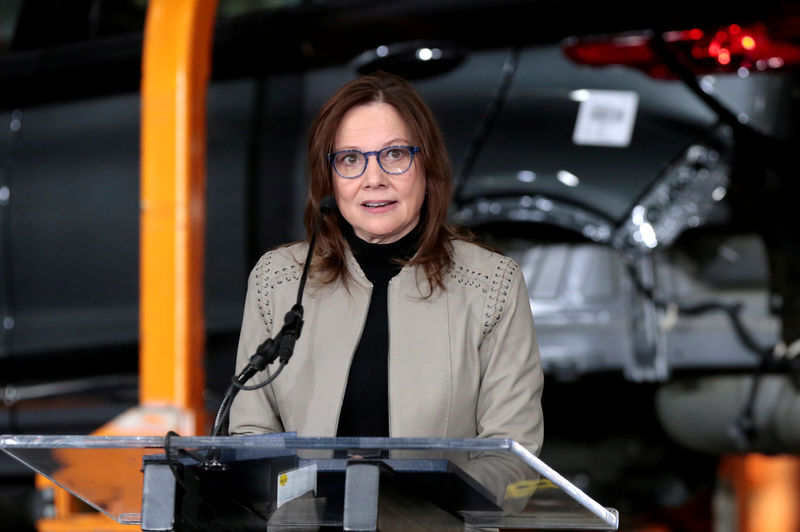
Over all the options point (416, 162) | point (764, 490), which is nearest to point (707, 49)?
point (764, 490)

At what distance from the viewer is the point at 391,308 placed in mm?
1345

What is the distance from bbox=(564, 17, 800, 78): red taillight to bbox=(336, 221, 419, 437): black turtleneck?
1.18 m

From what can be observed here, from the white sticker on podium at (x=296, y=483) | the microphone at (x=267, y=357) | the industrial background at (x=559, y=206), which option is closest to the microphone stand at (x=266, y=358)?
the microphone at (x=267, y=357)

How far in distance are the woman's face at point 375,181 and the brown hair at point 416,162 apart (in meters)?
0.01

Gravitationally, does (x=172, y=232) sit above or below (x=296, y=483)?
above

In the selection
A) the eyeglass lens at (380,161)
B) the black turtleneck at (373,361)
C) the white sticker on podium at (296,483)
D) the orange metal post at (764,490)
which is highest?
the eyeglass lens at (380,161)

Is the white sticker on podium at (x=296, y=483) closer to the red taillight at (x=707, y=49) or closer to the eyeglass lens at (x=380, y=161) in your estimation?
the eyeglass lens at (x=380, y=161)

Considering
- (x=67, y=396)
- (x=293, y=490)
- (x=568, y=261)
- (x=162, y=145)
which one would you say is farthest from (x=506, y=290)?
(x=67, y=396)

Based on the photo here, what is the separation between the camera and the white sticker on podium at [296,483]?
100 centimetres

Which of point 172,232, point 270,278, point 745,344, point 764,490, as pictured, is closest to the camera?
point 270,278

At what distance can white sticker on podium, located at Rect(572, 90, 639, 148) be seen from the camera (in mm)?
2361

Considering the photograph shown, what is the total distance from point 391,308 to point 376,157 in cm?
19

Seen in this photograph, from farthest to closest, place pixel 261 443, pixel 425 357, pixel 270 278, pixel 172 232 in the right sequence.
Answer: pixel 172 232
pixel 270 278
pixel 425 357
pixel 261 443

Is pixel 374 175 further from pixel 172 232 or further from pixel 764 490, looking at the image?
pixel 764 490
